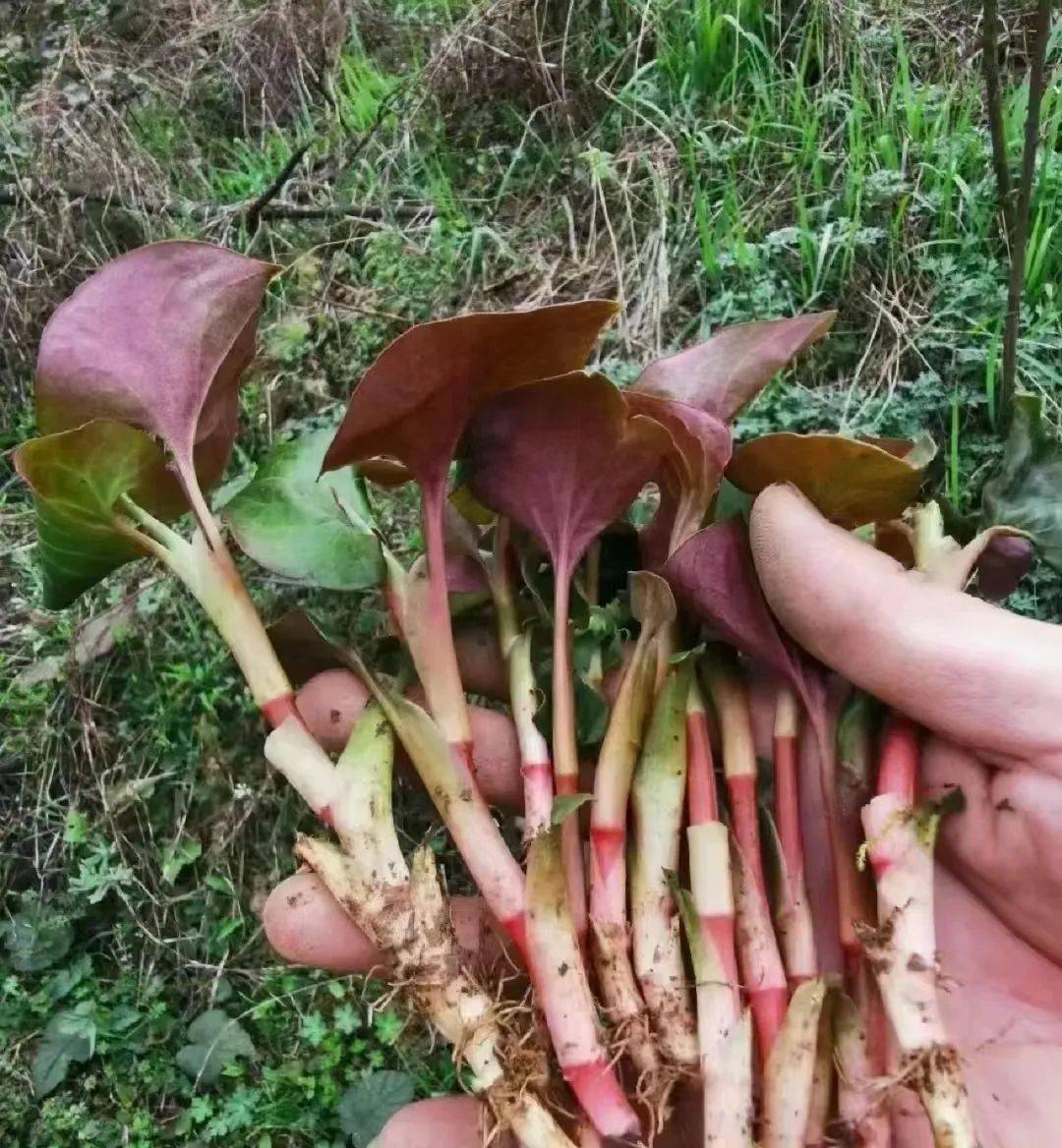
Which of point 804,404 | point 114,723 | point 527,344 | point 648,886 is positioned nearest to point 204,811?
point 114,723

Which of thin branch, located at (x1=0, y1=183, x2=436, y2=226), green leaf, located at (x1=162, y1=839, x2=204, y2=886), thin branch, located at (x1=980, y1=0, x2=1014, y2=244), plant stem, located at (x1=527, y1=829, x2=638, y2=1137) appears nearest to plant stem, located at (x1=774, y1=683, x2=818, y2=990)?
plant stem, located at (x1=527, y1=829, x2=638, y2=1137)

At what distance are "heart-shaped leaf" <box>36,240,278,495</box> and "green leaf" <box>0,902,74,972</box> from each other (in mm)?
855

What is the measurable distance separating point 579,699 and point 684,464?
29cm

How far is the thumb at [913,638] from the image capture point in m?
1.10

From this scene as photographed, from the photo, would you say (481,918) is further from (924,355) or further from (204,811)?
(924,355)

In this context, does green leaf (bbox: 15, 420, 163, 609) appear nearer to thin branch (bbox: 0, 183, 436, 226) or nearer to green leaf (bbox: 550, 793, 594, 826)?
green leaf (bbox: 550, 793, 594, 826)

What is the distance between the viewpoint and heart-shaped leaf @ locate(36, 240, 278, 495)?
1.19 meters

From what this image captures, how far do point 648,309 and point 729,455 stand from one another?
837 millimetres

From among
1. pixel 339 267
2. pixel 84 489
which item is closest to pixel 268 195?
pixel 339 267

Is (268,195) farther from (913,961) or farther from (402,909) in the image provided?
(913,961)

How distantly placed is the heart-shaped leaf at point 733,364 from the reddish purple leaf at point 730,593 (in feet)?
0.57

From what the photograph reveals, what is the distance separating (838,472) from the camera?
1.20 metres

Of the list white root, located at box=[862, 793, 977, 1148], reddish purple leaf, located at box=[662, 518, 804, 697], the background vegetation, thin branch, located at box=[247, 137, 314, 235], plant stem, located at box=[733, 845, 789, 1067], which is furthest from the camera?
thin branch, located at box=[247, 137, 314, 235]

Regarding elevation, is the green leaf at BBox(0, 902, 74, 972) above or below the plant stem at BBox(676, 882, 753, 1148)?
below
